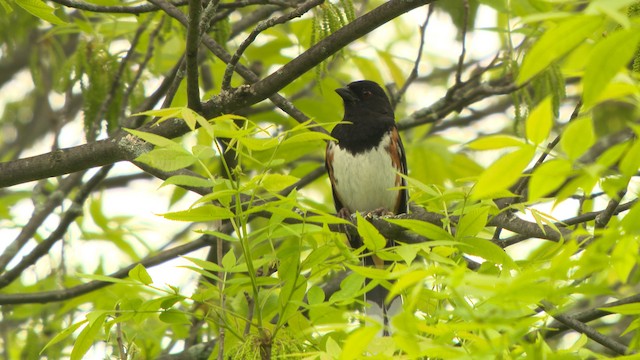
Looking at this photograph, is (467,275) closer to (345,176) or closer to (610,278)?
(610,278)

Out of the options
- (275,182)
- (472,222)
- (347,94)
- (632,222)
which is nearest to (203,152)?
(275,182)

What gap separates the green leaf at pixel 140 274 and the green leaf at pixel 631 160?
4.29ft

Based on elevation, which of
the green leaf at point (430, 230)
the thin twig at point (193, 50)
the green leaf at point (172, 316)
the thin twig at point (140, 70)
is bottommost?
the green leaf at point (172, 316)

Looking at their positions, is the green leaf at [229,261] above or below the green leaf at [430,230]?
below

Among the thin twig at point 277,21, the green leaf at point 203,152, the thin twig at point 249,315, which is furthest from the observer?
the thin twig at point 277,21

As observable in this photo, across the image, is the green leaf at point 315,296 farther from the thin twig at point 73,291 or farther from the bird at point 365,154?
the bird at point 365,154

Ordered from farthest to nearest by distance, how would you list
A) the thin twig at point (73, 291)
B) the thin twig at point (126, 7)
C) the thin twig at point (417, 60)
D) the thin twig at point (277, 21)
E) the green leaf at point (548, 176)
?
the thin twig at point (417, 60) < the thin twig at point (73, 291) < the thin twig at point (126, 7) < the thin twig at point (277, 21) < the green leaf at point (548, 176)

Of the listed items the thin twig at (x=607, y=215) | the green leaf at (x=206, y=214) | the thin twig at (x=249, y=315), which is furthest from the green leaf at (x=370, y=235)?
the thin twig at (x=607, y=215)

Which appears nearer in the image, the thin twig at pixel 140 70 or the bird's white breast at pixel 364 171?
the thin twig at pixel 140 70

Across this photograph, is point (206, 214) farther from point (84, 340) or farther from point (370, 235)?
point (84, 340)

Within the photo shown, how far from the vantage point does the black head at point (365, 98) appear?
5645mm

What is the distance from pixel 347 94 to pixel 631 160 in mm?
3997

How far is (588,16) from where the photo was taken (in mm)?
1482

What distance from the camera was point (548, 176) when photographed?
162cm
